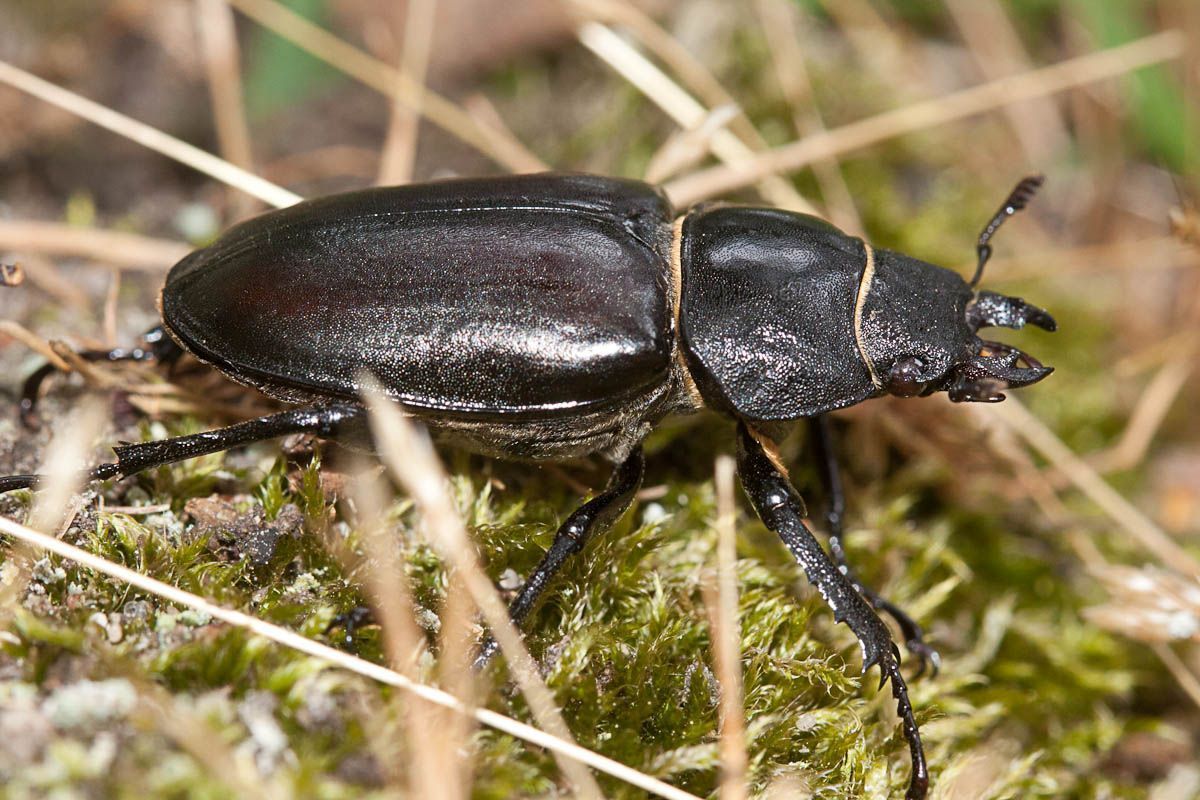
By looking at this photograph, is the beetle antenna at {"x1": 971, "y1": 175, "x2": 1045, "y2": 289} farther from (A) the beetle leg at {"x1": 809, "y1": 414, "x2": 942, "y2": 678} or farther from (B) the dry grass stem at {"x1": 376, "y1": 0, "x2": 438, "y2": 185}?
(B) the dry grass stem at {"x1": 376, "y1": 0, "x2": 438, "y2": 185}

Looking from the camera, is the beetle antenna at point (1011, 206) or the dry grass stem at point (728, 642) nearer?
the dry grass stem at point (728, 642)

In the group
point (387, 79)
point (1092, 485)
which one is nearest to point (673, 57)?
point (387, 79)

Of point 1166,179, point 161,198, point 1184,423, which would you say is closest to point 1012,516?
point 1184,423

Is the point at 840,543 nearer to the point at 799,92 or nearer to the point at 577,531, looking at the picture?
the point at 577,531

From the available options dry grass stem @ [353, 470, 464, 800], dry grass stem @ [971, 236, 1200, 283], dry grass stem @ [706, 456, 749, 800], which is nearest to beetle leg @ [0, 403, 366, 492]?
dry grass stem @ [353, 470, 464, 800]

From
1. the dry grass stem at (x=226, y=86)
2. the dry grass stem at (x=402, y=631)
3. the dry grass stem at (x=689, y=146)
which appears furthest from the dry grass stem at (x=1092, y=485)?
the dry grass stem at (x=226, y=86)

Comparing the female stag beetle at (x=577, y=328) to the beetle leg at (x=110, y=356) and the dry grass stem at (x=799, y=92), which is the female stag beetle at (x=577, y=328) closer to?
the beetle leg at (x=110, y=356)
